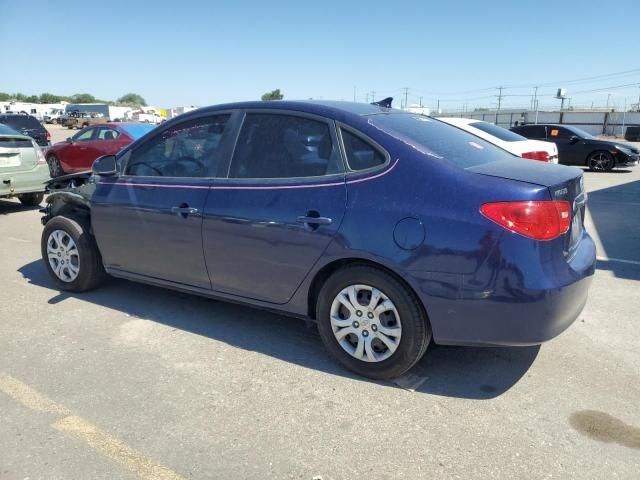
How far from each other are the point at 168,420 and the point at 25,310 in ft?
8.04

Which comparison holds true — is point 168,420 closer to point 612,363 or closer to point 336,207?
point 336,207

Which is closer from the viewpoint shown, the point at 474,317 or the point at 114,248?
the point at 474,317

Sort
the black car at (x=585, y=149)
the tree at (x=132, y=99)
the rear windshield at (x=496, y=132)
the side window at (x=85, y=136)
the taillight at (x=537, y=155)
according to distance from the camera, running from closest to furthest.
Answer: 1. the taillight at (x=537, y=155)
2. the rear windshield at (x=496, y=132)
3. the side window at (x=85, y=136)
4. the black car at (x=585, y=149)
5. the tree at (x=132, y=99)

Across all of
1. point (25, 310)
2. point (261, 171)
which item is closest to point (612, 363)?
point (261, 171)

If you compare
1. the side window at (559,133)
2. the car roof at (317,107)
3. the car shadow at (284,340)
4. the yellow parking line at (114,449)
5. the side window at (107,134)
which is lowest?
the car shadow at (284,340)

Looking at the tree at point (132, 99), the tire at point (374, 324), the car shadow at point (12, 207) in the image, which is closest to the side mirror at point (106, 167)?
the tire at point (374, 324)

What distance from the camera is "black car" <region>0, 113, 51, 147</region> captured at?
18453mm

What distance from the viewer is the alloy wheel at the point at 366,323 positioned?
10.5ft

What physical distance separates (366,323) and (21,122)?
19.7 meters

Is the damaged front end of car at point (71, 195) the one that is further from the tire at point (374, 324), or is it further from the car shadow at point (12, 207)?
the car shadow at point (12, 207)

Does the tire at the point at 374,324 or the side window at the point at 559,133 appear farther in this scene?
the side window at the point at 559,133

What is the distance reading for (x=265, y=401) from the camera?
3135mm

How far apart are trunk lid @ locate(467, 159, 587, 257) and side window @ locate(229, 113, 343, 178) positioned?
0.94 metres

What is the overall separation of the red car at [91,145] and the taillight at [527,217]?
36.7 ft
